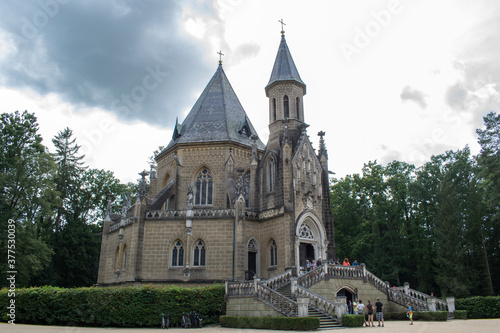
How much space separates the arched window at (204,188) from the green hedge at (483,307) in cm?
2125

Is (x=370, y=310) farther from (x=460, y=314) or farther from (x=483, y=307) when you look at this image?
(x=483, y=307)

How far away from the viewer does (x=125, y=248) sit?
31.4 metres

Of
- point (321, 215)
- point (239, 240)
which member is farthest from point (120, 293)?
point (321, 215)

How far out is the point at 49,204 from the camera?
36.0 meters

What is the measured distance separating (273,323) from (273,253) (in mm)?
10527

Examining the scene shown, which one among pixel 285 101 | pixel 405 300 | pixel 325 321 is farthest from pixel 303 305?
pixel 285 101

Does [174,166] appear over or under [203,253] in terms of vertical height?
over

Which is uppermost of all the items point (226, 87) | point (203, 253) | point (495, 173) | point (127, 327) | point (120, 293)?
point (226, 87)

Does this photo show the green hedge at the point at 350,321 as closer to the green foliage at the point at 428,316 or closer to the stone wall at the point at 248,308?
the stone wall at the point at 248,308

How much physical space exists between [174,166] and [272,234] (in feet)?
35.0

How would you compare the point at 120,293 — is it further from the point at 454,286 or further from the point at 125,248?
the point at 454,286

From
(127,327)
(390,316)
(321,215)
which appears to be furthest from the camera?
(321,215)

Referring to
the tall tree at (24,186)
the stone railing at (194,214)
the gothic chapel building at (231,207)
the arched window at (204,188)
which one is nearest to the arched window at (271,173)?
the gothic chapel building at (231,207)

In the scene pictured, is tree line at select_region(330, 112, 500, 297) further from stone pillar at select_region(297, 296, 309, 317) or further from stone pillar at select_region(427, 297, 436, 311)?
stone pillar at select_region(297, 296, 309, 317)
